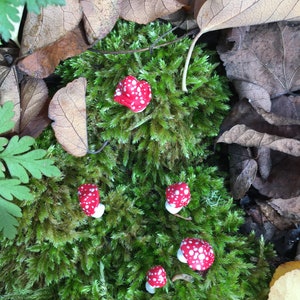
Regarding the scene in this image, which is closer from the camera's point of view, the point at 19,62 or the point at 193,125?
the point at 19,62

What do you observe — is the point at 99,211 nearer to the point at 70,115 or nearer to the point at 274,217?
the point at 70,115

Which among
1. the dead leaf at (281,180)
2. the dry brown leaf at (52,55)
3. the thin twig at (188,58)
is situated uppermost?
the dry brown leaf at (52,55)

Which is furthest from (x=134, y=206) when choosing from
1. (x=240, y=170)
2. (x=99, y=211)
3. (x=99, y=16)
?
(x=99, y=16)

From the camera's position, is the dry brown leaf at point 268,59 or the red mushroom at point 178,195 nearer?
the red mushroom at point 178,195

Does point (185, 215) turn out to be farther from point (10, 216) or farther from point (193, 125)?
point (10, 216)

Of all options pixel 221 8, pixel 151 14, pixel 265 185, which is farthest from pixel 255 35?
pixel 265 185

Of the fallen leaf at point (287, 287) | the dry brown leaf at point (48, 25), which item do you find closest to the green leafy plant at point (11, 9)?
the dry brown leaf at point (48, 25)

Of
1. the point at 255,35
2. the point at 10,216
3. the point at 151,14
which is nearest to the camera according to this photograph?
the point at 10,216

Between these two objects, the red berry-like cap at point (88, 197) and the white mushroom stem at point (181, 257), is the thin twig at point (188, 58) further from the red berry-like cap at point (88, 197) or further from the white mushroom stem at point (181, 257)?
the white mushroom stem at point (181, 257)
